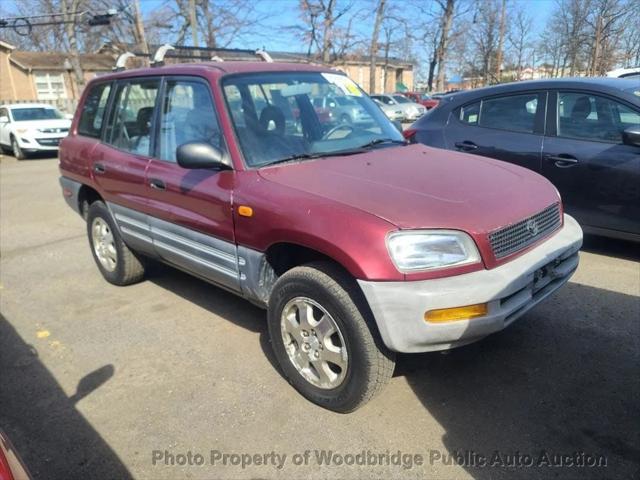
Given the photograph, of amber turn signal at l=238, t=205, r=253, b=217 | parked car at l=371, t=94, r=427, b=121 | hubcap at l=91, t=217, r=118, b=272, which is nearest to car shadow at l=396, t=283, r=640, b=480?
amber turn signal at l=238, t=205, r=253, b=217

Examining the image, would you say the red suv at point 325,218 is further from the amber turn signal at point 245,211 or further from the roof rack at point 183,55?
the roof rack at point 183,55

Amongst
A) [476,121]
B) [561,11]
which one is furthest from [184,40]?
[476,121]

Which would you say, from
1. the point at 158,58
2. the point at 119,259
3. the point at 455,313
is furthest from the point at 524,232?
the point at 119,259

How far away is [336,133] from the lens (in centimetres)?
359

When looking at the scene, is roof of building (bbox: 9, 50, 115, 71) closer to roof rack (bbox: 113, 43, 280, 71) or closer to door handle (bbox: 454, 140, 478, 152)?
roof rack (bbox: 113, 43, 280, 71)

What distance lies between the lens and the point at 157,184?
12.1ft

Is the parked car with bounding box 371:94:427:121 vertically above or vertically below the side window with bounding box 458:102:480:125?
below

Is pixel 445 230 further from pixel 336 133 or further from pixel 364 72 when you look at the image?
pixel 364 72

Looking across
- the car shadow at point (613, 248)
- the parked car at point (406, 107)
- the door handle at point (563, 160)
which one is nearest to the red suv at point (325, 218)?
the door handle at point (563, 160)

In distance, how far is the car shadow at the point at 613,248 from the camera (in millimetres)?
4980

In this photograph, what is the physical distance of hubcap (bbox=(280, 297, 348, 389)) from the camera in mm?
2740

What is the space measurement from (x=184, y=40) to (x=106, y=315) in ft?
90.9

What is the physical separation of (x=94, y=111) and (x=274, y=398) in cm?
331

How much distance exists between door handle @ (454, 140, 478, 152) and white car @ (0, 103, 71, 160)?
13772mm
